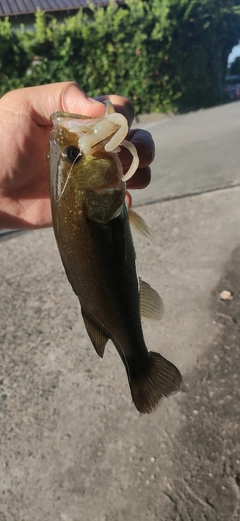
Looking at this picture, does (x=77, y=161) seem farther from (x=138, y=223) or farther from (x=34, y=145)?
(x=34, y=145)

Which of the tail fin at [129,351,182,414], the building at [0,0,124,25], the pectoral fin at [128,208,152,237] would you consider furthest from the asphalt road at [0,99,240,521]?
the building at [0,0,124,25]

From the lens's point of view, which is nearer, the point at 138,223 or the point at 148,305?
the point at 138,223

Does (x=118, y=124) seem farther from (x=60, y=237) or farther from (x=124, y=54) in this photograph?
(x=124, y=54)

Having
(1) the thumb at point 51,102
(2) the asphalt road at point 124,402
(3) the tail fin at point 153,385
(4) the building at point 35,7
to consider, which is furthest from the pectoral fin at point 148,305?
(4) the building at point 35,7

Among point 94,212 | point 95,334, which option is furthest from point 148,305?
point 94,212

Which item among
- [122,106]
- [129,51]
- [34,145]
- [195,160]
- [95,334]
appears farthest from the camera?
[129,51]

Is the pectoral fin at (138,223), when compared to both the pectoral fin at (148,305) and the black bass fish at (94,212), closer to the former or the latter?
the black bass fish at (94,212)

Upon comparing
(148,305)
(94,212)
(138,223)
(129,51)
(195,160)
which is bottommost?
(195,160)
